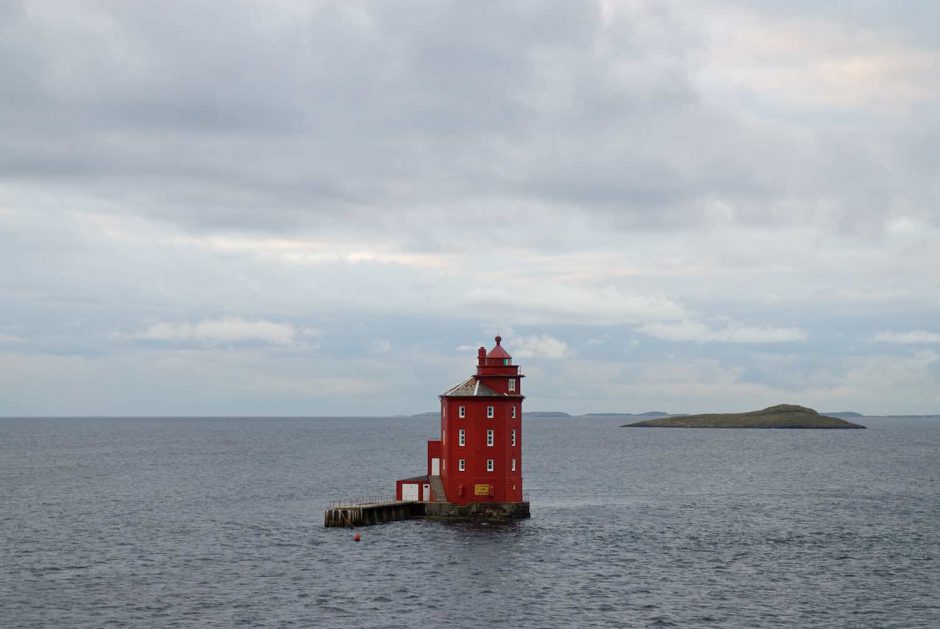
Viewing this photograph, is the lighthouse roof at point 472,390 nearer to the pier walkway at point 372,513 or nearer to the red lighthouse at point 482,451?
the red lighthouse at point 482,451

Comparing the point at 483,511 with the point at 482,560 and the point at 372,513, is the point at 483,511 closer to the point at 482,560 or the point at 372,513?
the point at 372,513

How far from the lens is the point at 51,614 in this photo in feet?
164

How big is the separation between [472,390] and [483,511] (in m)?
8.81

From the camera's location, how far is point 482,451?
74.9 meters

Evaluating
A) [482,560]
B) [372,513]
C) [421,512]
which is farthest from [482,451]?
[482,560]

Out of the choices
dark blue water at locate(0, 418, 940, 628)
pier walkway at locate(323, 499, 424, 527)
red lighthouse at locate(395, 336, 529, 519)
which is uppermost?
red lighthouse at locate(395, 336, 529, 519)

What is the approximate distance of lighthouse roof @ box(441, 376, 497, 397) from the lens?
75.7 m

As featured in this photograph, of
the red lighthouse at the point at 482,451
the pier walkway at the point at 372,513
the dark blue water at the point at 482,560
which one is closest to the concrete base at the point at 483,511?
the red lighthouse at the point at 482,451

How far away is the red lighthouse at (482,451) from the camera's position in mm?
75062

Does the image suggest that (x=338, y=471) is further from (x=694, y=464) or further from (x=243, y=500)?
(x=694, y=464)

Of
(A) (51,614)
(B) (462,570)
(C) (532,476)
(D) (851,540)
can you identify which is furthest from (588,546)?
(C) (532,476)

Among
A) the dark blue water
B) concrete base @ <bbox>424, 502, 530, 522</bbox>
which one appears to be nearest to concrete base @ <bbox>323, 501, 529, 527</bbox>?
concrete base @ <bbox>424, 502, 530, 522</bbox>

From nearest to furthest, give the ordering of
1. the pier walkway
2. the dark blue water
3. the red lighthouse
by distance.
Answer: the dark blue water → the red lighthouse → the pier walkway

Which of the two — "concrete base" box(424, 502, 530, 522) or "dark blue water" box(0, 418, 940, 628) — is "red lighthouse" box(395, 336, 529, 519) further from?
"dark blue water" box(0, 418, 940, 628)
